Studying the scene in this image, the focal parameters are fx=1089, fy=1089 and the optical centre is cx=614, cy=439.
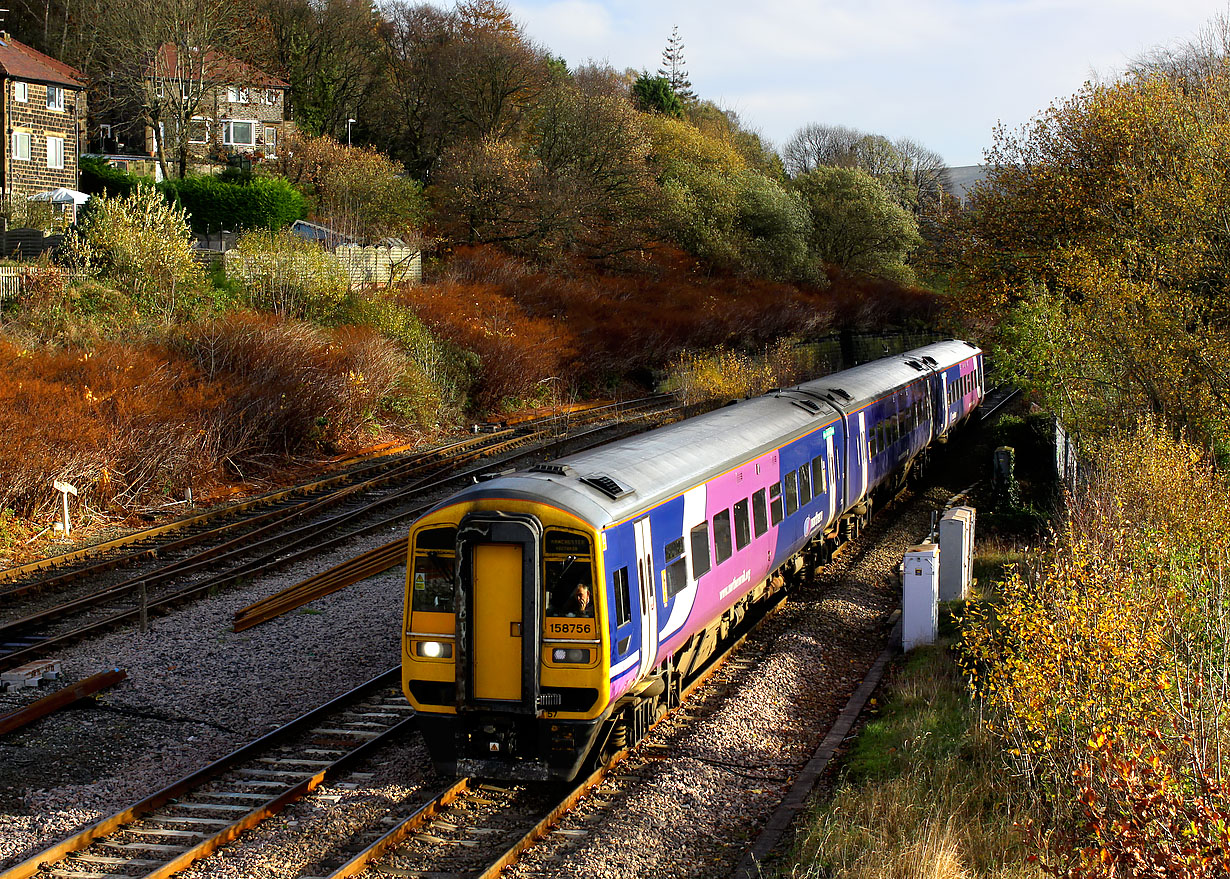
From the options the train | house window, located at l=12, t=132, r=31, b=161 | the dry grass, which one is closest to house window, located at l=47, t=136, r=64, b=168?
house window, located at l=12, t=132, r=31, b=161

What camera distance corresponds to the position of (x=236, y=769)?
9750mm

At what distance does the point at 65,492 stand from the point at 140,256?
10852mm

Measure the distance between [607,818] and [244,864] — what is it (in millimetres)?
2821

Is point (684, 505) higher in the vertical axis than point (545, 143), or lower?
lower

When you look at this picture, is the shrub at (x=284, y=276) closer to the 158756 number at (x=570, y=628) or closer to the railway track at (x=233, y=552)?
the railway track at (x=233, y=552)

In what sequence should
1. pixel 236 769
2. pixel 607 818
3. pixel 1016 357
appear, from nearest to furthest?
pixel 607 818, pixel 236 769, pixel 1016 357

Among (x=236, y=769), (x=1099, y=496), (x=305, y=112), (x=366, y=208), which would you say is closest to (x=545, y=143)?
(x=366, y=208)

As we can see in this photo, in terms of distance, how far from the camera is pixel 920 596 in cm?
1336

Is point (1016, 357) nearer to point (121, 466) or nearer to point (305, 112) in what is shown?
point (121, 466)

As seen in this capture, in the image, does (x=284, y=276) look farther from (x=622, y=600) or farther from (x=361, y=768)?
(x=622, y=600)

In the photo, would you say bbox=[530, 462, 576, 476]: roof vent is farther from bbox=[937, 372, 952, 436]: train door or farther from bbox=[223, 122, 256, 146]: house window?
bbox=[223, 122, 256, 146]: house window

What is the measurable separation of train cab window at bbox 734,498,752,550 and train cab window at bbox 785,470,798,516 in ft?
5.35

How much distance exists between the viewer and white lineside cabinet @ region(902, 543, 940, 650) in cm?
1335

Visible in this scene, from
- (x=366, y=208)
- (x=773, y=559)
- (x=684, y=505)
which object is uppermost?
(x=366, y=208)
